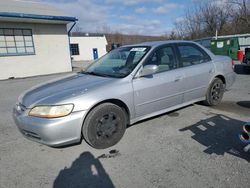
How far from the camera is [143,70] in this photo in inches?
134

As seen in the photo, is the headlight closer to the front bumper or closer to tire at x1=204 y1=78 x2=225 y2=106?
the front bumper

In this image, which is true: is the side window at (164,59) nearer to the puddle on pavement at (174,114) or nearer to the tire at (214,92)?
the puddle on pavement at (174,114)

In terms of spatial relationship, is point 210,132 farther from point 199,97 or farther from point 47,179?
point 47,179

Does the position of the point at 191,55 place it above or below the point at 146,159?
above

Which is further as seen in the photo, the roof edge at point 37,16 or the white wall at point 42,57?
the white wall at point 42,57

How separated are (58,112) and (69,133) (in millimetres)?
342

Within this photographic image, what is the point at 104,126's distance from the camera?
312cm

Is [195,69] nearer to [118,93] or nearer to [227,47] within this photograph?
[118,93]

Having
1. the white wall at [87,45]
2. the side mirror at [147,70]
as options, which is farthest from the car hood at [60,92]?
the white wall at [87,45]

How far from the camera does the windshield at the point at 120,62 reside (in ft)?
11.6

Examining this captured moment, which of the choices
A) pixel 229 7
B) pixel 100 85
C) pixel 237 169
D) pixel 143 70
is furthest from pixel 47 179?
pixel 229 7

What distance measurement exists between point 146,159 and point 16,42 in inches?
494

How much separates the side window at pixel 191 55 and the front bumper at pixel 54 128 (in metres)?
2.44

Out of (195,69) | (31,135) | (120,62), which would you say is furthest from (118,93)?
(195,69)
